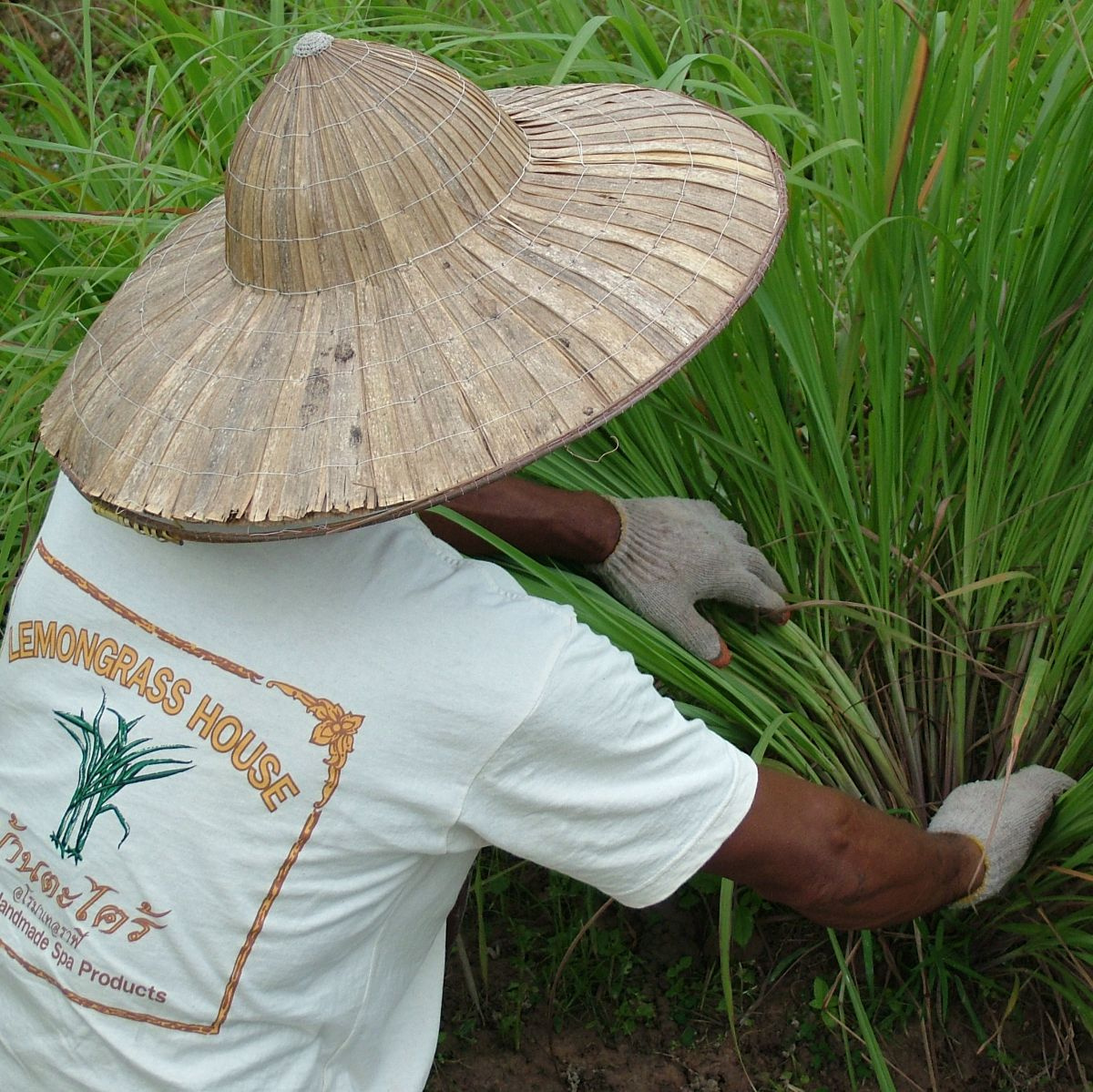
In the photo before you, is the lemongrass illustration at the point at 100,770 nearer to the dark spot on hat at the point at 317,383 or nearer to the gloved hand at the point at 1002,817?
the dark spot on hat at the point at 317,383

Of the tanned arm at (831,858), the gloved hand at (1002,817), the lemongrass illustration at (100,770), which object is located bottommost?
the gloved hand at (1002,817)

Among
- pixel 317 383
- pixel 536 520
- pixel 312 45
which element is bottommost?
pixel 536 520

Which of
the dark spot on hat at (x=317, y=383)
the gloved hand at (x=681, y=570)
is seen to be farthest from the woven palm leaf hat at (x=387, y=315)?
the gloved hand at (x=681, y=570)

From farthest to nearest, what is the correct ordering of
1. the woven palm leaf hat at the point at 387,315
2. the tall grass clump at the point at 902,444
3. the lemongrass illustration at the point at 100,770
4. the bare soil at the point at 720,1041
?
the bare soil at the point at 720,1041
the tall grass clump at the point at 902,444
the lemongrass illustration at the point at 100,770
the woven palm leaf hat at the point at 387,315

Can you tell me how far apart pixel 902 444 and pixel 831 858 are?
0.50 m

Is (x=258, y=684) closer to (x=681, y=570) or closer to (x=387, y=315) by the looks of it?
(x=387, y=315)

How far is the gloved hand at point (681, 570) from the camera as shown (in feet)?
4.18

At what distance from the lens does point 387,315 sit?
0.83 metres

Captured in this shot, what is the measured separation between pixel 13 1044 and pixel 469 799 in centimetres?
49

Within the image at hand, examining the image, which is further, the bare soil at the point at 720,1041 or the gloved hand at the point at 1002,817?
the bare soil at the point at 720,1041

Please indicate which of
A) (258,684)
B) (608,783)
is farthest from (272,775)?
(608,783)

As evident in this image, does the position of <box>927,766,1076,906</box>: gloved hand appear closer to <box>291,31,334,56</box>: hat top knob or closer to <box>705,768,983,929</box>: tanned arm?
<box>705,768,983,929</box>: tanned arm

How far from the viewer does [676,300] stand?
33.7 inches

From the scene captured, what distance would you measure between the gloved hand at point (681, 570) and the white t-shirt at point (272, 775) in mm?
351
